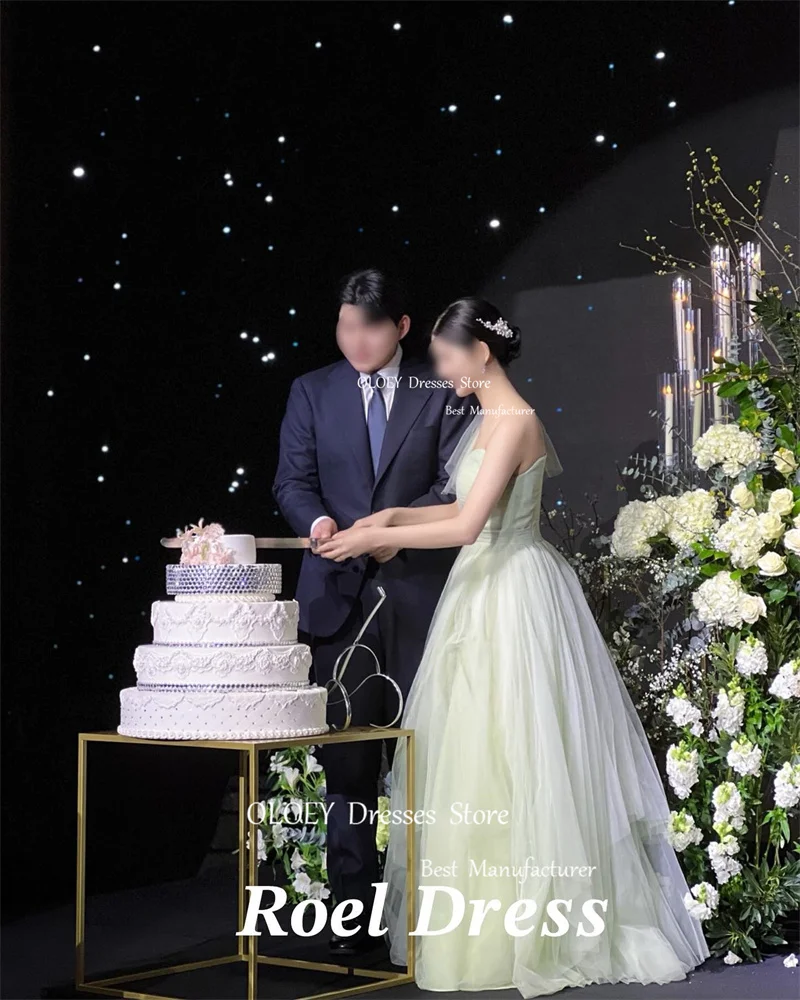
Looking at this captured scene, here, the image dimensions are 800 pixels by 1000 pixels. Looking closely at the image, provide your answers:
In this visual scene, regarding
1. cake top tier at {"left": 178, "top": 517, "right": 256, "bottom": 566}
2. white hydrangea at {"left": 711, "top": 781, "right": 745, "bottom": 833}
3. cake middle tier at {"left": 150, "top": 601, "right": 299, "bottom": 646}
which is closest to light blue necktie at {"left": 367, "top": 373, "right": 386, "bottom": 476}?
cake top tier at {"left": 178, "top": 517, "right": 256, "bottom": 566}

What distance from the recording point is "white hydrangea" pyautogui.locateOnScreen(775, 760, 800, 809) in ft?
11.5

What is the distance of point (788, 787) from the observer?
3.50 metres

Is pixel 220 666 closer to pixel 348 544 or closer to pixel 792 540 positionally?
pixel 348 544

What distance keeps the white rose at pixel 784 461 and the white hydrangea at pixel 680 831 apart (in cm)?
97

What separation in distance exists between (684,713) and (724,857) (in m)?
0.38

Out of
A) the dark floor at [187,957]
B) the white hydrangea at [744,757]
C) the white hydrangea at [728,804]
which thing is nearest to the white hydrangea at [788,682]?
the white hydrangea at [744,757]

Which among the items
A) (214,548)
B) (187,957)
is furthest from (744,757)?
(187,957)

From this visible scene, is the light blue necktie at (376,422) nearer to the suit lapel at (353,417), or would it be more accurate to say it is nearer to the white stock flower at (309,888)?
the suit lapel at (353,417)

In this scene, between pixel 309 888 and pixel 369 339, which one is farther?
pixel 369 339

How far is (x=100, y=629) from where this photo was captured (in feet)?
13.9

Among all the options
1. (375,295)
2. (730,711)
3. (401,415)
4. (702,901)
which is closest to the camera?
(702,901)

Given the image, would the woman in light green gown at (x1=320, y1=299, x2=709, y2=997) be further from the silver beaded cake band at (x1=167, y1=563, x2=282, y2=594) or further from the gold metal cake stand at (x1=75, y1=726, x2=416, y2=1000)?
the silver beaded cake band at (x1=167, y1=563, x2=282, y2=594)

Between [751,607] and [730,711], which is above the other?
[751,607]

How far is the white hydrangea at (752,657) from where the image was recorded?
3592mm
